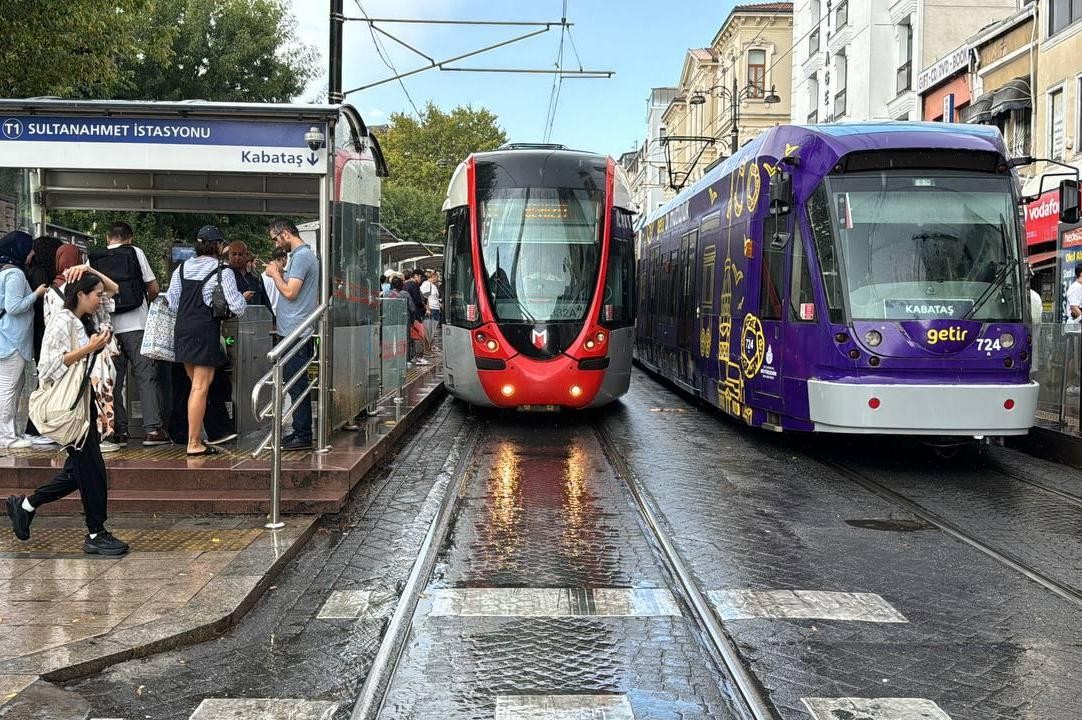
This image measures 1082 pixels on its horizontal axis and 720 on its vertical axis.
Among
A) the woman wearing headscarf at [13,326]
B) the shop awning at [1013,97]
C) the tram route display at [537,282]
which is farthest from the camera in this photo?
the shop awning at [1013,97]

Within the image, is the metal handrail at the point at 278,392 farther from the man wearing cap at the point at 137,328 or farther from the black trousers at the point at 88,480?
the black trousers at the point at 88,480

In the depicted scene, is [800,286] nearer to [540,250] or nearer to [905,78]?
[540,250]

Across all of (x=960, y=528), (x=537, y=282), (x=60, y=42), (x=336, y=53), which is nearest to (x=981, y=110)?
(x=537, y=282)

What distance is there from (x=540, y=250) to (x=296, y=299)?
15.0ft

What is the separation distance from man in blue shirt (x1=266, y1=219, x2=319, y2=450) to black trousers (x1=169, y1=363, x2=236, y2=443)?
595 mm

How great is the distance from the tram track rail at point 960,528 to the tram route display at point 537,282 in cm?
336

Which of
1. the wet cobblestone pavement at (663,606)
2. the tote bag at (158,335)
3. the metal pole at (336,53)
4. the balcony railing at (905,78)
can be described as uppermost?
the balcony railing at (905,78)

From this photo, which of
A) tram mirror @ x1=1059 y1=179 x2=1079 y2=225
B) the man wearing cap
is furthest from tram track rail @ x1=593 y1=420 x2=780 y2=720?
tram mirror @ x1=1059 y1=179 x2=1079 y2=225

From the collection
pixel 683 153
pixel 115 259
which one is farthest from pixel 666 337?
pixel 683 153

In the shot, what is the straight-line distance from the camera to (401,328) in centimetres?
1405

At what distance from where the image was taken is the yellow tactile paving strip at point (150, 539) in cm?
675

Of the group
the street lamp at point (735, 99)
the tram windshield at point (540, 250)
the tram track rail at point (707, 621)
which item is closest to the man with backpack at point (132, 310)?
the tram track rail at point (707, 621)

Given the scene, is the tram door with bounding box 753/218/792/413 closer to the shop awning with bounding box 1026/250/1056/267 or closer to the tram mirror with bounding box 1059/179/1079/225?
the tram mirror with bounding box 1059/179/1079/225

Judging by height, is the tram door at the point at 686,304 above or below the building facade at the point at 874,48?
below
